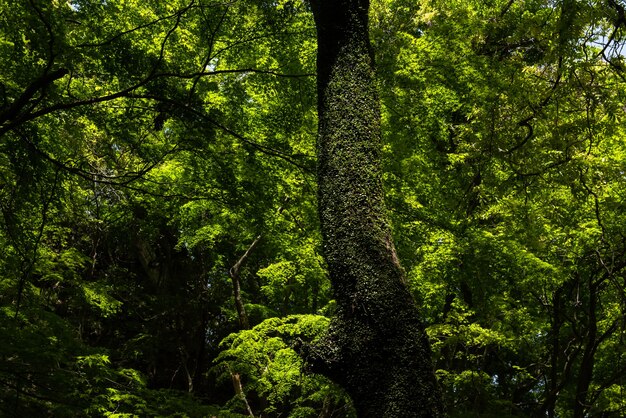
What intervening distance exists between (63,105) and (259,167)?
2133mm

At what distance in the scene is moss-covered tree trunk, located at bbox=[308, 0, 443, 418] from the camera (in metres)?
2.33

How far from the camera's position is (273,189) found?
17.3ft

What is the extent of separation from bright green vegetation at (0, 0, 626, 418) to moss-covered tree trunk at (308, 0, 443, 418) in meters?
0.16

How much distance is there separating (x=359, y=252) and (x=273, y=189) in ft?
9.27

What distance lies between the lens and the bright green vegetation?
411 cm

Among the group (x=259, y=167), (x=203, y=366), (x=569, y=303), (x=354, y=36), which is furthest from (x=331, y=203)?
(x=203, y=366)

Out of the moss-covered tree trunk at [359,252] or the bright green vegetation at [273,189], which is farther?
the bright green vegetation at [273,189]

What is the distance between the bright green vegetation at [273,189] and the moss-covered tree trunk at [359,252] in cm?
16

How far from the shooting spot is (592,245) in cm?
725

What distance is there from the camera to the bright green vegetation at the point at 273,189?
4.11 m

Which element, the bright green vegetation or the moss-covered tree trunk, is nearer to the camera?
the moss-covered tree trunk

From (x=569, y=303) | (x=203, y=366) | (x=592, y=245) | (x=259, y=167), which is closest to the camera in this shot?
(x=259, y=167)

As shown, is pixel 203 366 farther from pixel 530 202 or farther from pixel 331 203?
pixel 331 203

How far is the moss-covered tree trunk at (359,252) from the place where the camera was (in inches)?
91.6
